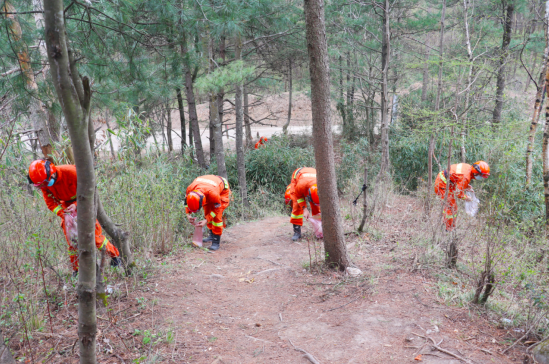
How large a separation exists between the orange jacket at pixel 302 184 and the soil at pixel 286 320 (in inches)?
51.5

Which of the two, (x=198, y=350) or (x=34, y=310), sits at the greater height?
(x=34, y=310)

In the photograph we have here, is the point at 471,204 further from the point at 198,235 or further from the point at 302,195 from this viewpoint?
the point at 198,235

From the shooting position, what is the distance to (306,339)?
2.97m

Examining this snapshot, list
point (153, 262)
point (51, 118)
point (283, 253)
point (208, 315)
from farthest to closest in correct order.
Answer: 1. point (51, 118)
2. point (283, 253)
3. point (153, 262)
4. point (208, 315)

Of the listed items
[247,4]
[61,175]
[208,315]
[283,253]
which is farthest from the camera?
[247,4]

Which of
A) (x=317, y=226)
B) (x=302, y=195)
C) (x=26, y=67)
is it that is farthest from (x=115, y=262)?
(x=317, y=226)

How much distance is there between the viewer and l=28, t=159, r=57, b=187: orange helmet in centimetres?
376

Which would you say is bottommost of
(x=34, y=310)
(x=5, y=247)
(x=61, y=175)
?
(x=34, y=310)

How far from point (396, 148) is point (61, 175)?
9508 mm

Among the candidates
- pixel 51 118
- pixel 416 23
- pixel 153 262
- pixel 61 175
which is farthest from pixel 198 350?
pixel 416 23

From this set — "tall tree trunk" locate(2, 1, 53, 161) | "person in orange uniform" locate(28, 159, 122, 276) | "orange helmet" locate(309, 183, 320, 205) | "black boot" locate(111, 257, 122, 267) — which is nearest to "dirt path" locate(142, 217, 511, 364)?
"black boot" locate(111, 257, 122, 267)

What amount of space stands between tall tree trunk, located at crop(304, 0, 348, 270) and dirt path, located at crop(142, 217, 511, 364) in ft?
1.24

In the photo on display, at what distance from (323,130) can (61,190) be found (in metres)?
3.13

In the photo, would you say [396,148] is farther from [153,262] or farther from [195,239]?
[153,262]
